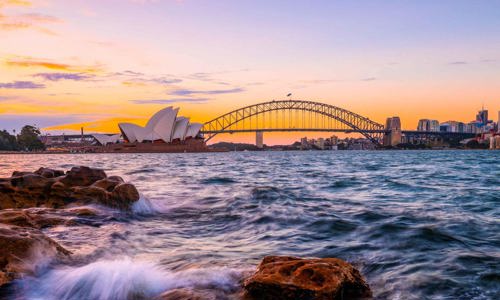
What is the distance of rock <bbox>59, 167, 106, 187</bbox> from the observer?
10.3 meters

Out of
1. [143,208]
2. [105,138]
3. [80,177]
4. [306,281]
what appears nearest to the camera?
[306,281]

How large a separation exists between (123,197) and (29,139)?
418ft

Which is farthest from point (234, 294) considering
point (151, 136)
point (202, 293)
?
point (151, 136)

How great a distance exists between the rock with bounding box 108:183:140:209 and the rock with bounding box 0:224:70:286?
4208 mm

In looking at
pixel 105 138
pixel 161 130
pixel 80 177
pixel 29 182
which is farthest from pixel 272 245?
pixel 105 138

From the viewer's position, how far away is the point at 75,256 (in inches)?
206

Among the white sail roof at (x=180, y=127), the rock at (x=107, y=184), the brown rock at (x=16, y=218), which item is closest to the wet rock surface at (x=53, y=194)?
the rock at (x=107, y=184)

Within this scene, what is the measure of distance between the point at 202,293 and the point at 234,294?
0.98 feet

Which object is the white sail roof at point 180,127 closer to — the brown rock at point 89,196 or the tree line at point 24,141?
the tree line at point 24,141

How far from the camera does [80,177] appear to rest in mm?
10727

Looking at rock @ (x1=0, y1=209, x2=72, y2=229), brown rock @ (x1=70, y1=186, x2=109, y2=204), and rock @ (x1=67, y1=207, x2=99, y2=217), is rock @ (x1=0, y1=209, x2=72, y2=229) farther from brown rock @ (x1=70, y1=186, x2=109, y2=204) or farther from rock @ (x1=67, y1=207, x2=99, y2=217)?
brown rock @ (x1=70, y1=186, x2=109, y2=204)

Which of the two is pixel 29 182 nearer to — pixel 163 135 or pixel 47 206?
pixel 47 206

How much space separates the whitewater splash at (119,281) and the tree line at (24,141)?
12711 cm

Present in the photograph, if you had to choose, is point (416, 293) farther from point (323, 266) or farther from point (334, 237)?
point (334, 237)
